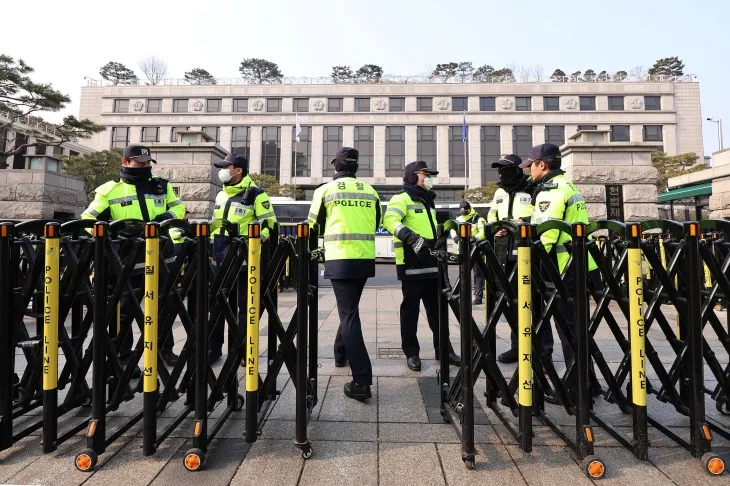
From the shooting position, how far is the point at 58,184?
A: 46.4 feet

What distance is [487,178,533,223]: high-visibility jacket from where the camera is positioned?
14.4 feet

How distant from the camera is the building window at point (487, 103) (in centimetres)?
4894

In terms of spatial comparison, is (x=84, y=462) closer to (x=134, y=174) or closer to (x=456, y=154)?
(x=134, y=174)

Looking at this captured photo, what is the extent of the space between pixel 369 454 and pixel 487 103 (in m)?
51.7

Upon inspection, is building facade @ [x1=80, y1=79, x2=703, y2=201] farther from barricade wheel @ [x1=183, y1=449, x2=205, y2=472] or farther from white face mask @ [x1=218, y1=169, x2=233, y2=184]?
barricade wheel @ [x1=183, y1=449, x2=205, y2=472]

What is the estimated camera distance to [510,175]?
4480mm

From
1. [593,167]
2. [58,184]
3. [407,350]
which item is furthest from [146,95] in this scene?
[407,350]

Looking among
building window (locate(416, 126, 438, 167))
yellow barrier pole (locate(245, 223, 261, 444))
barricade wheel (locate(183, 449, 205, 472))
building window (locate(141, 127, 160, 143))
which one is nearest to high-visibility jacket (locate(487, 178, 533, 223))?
yellow barrier pole (locate(245, 223, 261, 444))

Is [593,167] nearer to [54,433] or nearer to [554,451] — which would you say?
[554,451]

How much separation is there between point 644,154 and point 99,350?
15.0m

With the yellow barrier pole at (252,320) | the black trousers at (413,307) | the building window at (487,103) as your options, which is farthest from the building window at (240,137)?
the yellow barrier pole at (252,320)

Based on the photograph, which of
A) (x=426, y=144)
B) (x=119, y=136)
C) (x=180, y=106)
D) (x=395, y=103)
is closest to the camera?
(x=426, y=144)

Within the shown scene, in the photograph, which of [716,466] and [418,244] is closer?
[716,466]

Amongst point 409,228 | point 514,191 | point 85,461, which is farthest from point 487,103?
point 85,461
